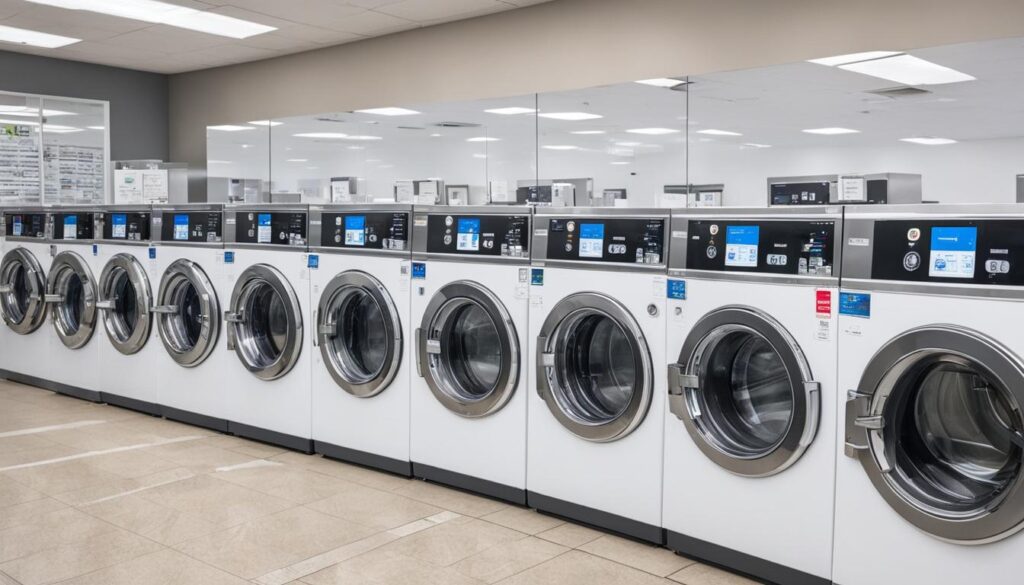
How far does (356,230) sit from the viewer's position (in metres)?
4.38

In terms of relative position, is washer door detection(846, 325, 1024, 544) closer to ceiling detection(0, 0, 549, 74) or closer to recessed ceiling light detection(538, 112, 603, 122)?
recessed ceiling light detection(538, 112, 603, 122)

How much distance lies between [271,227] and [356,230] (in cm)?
→ 67

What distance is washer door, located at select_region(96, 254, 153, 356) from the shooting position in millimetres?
5531

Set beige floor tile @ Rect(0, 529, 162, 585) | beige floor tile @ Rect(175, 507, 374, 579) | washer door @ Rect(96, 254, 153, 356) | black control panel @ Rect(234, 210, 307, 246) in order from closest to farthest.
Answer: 1. beige floor tile @ Rect(0, 529, 162, 585)
2. beige floor tile @ Rect(175, 507, 374, 579)
3. black control panel @ Rect(234, 210, 307, 246)
4. washer door @ Rect(96, 254, 153, 356)

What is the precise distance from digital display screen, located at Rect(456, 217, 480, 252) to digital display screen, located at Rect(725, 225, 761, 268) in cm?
122

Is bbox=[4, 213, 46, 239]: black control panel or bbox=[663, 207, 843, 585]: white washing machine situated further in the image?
bbox=[4, 213, 46, 239]: black control panel

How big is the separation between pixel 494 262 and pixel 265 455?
1.83 m

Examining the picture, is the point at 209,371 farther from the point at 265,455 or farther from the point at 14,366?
the point at 14,366

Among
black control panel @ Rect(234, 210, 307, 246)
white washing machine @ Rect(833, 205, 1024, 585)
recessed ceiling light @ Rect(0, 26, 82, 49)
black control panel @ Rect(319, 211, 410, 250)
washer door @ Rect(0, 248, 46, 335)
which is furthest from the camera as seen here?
recessed ceiling light @ Rect(0, 26, 82, 49)

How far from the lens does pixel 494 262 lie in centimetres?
382

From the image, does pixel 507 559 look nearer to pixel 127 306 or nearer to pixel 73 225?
pixel 127 306

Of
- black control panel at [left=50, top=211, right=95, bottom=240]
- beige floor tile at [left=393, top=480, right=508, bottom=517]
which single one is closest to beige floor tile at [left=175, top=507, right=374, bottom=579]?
beige floor tile at [left=393, top=480, right=508, bottom=517]

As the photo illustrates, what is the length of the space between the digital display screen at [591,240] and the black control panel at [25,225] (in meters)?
4.60

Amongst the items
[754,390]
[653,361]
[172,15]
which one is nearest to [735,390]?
[754,390]
